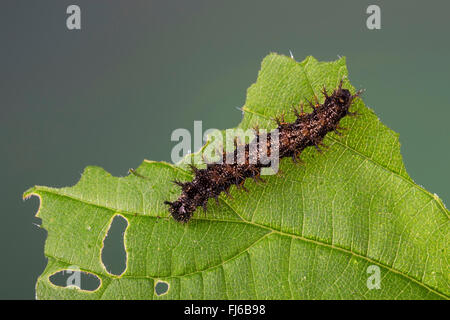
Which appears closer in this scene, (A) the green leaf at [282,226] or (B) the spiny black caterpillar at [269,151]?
(A) the green leaf at [282,226]

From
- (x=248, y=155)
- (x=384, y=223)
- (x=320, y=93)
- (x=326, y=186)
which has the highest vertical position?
(x=320, y=93)

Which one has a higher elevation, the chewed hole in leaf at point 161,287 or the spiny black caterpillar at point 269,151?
the spiny black caterpillar at point 269,151

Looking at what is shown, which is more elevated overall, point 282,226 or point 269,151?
point 269,151

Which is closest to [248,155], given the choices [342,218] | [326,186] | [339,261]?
[326,186]

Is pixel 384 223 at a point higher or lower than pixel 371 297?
higher

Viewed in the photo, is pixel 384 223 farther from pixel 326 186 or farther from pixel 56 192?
pixel 56 192
